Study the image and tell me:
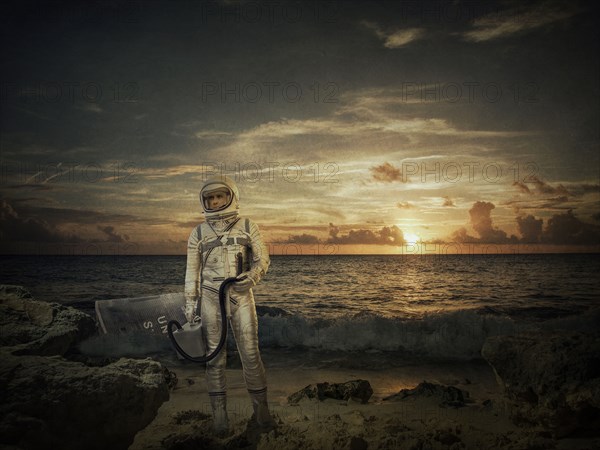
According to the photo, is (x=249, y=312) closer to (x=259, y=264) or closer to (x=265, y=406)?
(x=259, y=264)

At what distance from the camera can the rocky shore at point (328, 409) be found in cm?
378

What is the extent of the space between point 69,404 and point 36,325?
4636 mm

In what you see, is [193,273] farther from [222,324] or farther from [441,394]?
[441,394]

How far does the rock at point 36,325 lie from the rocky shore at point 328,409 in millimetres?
1066

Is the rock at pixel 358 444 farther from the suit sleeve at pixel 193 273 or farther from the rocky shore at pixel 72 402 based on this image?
the suit sleeve at pixel 193 273

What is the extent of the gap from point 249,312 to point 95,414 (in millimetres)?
1750

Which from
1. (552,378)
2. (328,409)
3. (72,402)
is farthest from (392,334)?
(72,402)

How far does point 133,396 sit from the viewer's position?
4.26m

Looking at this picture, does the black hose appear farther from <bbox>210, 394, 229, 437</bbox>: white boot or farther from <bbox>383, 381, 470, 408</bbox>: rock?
<bbox>383, 381, 470, 408</bbox>: rock

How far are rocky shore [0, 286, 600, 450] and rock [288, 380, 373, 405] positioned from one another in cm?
1

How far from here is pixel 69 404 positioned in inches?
149

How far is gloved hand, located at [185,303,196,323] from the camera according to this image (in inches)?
186

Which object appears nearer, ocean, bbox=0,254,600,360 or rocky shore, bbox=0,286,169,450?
rocky shore, bbox=0,286,169,450

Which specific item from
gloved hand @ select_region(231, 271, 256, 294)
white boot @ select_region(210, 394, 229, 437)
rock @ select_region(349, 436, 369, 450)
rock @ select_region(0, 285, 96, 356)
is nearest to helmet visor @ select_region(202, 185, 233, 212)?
gloved hand @ select_region(231, 271, 256, 294)
